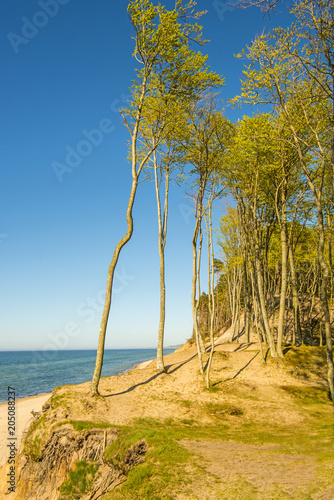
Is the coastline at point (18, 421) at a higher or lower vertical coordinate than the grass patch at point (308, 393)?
lower

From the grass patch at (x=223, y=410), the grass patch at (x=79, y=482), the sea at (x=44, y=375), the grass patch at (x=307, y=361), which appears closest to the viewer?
the grass patch at (x=79, y=482)

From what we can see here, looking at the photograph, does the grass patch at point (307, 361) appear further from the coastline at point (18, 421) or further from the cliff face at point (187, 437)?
the coastline at point (18, 421)

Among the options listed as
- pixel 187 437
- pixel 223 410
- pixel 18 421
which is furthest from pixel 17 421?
pixel 187 437

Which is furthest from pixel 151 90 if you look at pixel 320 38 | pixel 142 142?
pixel 320 38

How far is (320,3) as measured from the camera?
928 centimetres

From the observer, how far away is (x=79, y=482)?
8625 mm

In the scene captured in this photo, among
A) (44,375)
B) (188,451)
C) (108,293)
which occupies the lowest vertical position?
(44,375)

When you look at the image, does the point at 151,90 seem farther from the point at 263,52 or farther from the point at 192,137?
the point at 263,52

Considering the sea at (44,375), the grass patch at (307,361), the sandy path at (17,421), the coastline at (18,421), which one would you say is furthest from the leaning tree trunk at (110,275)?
the sea at (44,375)

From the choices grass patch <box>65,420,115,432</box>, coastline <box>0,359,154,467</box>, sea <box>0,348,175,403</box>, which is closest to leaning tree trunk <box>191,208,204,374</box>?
coastline <box>0,359,154,467</box>

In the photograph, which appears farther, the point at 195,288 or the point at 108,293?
the point at 195,288

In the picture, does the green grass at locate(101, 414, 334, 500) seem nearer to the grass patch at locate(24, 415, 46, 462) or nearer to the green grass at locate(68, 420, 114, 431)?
the green grass at locate(68, 420, 114, 431)

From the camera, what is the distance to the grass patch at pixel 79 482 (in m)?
8.35

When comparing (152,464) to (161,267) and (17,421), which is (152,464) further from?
(17,421)
